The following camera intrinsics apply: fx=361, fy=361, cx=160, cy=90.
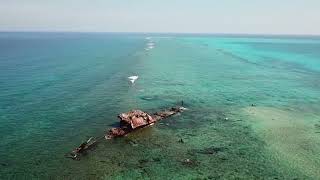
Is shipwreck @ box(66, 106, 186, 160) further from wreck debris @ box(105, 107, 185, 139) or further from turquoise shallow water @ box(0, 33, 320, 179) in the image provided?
Answer: turquoise shallow water @ box(0, 33, 320, 179)

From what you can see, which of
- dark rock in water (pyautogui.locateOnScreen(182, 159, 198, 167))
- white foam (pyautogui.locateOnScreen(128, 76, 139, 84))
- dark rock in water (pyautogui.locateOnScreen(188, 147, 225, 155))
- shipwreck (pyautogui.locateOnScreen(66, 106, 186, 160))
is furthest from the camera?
white foam (pyautogui.locateOnScreen(128, 76, 139, 84))

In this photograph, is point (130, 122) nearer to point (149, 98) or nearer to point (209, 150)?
point (209, 150)

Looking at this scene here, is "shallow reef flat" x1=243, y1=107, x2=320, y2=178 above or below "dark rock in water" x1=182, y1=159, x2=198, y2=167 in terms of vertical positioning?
below

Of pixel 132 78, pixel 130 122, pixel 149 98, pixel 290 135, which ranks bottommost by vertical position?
pixel 132 78

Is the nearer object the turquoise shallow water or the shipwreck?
the turquoise shallow water

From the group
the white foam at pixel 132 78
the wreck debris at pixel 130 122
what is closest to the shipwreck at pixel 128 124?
the wreck debris at pixel 130 122

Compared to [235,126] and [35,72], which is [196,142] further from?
Answer: [35,72]

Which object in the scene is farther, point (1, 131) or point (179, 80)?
point (179, 80)

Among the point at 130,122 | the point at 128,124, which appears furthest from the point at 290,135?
the point at 128,124

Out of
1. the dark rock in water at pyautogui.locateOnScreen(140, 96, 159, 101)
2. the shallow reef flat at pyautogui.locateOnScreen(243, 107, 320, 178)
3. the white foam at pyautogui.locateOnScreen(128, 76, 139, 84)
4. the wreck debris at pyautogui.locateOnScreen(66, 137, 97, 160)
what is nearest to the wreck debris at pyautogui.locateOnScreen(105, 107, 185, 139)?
the wreck debris at pyautogui.locateOnScreen(66, 137, 97, 160)

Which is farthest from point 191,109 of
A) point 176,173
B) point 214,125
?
point 176,173

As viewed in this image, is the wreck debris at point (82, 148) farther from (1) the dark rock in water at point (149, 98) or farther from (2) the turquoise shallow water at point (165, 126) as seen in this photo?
(1) the dark rock in water at point (149, 98)
